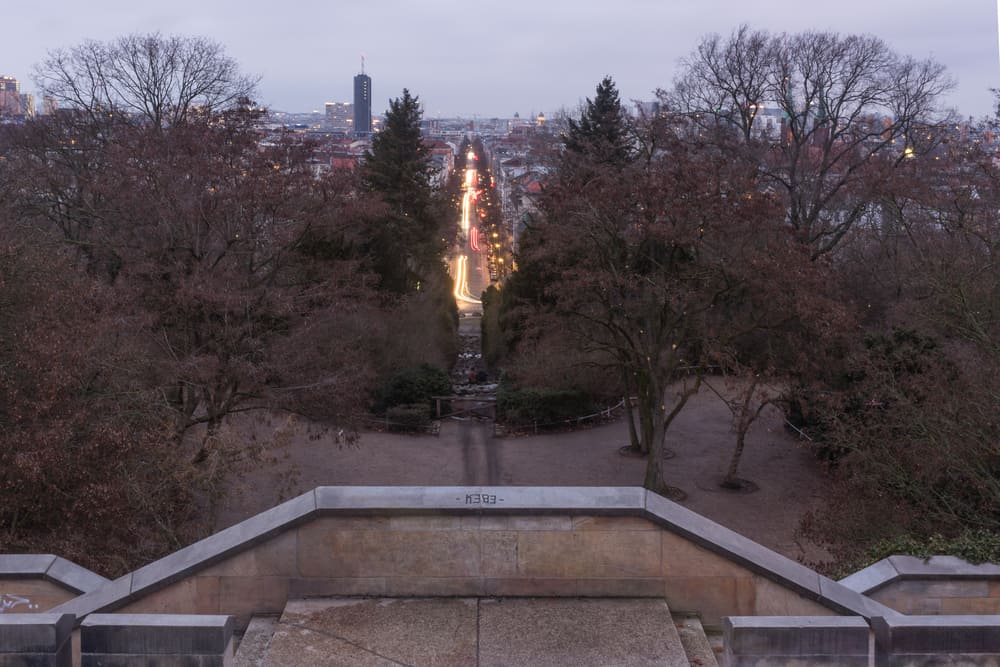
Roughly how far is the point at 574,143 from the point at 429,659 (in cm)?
3255

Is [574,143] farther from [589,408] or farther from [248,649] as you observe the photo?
[248,649]

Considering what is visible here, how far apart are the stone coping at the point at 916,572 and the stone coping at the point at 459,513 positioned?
34cm

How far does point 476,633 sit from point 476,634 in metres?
0.02

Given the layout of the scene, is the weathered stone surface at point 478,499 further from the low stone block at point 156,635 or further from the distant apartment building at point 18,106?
the distant apartment building at point 18,106

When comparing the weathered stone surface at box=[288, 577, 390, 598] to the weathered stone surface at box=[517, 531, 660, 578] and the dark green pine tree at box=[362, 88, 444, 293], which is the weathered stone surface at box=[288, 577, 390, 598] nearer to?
the weathered stone surface at box=[517, 531, 660, 578]

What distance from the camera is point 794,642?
20.0 ft

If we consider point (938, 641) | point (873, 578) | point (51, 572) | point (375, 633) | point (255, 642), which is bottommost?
point (255, 642)

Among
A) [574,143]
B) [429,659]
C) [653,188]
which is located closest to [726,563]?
[429,659]

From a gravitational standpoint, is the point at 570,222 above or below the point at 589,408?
above

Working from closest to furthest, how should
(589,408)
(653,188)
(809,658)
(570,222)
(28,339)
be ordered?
(809,658) → (28,339) → (653,188) → (570,222) → (589,408)

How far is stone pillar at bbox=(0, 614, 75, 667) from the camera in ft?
19.3

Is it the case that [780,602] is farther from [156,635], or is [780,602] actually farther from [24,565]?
[24,565]

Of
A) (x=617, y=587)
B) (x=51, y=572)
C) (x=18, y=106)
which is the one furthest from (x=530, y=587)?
(x=18, y=106)

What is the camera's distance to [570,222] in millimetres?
21688
